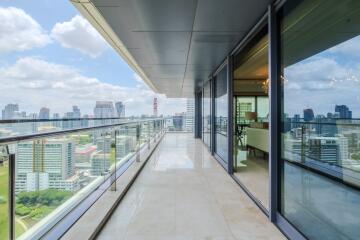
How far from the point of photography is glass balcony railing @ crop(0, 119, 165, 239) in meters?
1.56

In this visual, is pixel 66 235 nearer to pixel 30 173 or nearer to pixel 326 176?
pixel 30 173

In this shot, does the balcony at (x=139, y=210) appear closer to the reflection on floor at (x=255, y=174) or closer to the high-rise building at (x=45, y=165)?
the high-rise building at (x=45, y=165)

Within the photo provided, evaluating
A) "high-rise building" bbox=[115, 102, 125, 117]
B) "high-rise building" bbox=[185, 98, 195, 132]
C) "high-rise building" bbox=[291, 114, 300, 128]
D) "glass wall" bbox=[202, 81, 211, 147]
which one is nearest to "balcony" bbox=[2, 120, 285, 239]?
"high-rise building" bbox=[291, 114, 300, 128]

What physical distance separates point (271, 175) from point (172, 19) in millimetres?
2289

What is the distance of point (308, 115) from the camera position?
7.60 feet

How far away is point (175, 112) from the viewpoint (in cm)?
1686

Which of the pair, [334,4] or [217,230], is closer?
[334,4]

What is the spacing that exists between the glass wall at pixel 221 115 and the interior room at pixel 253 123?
267 millimetres

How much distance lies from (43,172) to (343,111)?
2.27 metres

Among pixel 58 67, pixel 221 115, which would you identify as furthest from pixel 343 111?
pixel 58 67

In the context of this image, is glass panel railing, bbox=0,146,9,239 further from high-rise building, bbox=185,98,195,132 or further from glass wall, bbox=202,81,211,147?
high-rise building, bbox=185,98,195,132

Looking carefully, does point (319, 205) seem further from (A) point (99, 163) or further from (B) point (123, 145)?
(B) point (123, 145)

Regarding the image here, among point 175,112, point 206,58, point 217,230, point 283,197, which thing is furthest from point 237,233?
point 175,112

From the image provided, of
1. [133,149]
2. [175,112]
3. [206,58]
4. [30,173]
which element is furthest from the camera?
[175,112]
